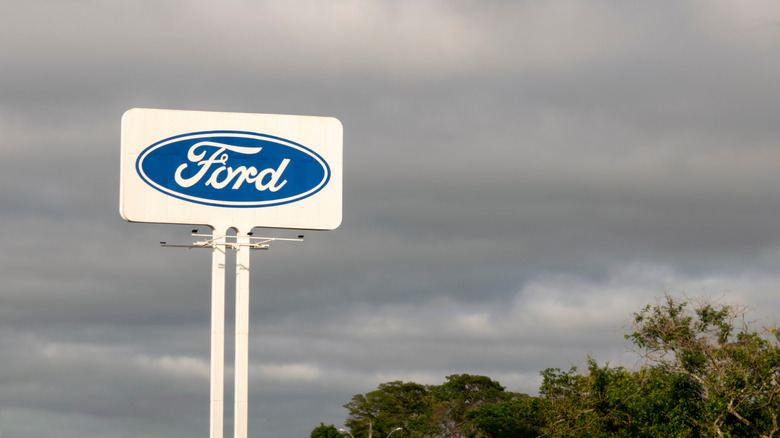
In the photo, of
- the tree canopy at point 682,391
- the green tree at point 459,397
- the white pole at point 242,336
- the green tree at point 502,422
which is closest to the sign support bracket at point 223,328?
the white pole at point 242,336

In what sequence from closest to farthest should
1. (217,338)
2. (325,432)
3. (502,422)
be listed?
(217,338) < (502,422) < (325,432)

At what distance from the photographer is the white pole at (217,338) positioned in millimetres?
35781

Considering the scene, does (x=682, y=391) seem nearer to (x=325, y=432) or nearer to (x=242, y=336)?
(x=242, y=336)

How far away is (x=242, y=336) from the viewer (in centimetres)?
3669

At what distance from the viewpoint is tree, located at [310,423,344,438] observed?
106 metres

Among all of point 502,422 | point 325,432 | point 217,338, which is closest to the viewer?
point 217,338

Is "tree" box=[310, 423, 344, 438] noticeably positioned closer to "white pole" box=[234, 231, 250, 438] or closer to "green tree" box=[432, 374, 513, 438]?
"green tree" box=[432, 374, 513, 438]

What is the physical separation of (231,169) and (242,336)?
5.83m

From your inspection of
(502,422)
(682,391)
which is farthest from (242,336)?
(502,422)

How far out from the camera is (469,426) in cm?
9200

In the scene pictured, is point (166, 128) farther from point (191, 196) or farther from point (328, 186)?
point (328, 186)

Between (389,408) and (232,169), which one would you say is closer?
(232,169)

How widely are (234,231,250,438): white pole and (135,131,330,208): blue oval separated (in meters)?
1.64

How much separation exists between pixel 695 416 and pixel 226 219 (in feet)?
67.6
